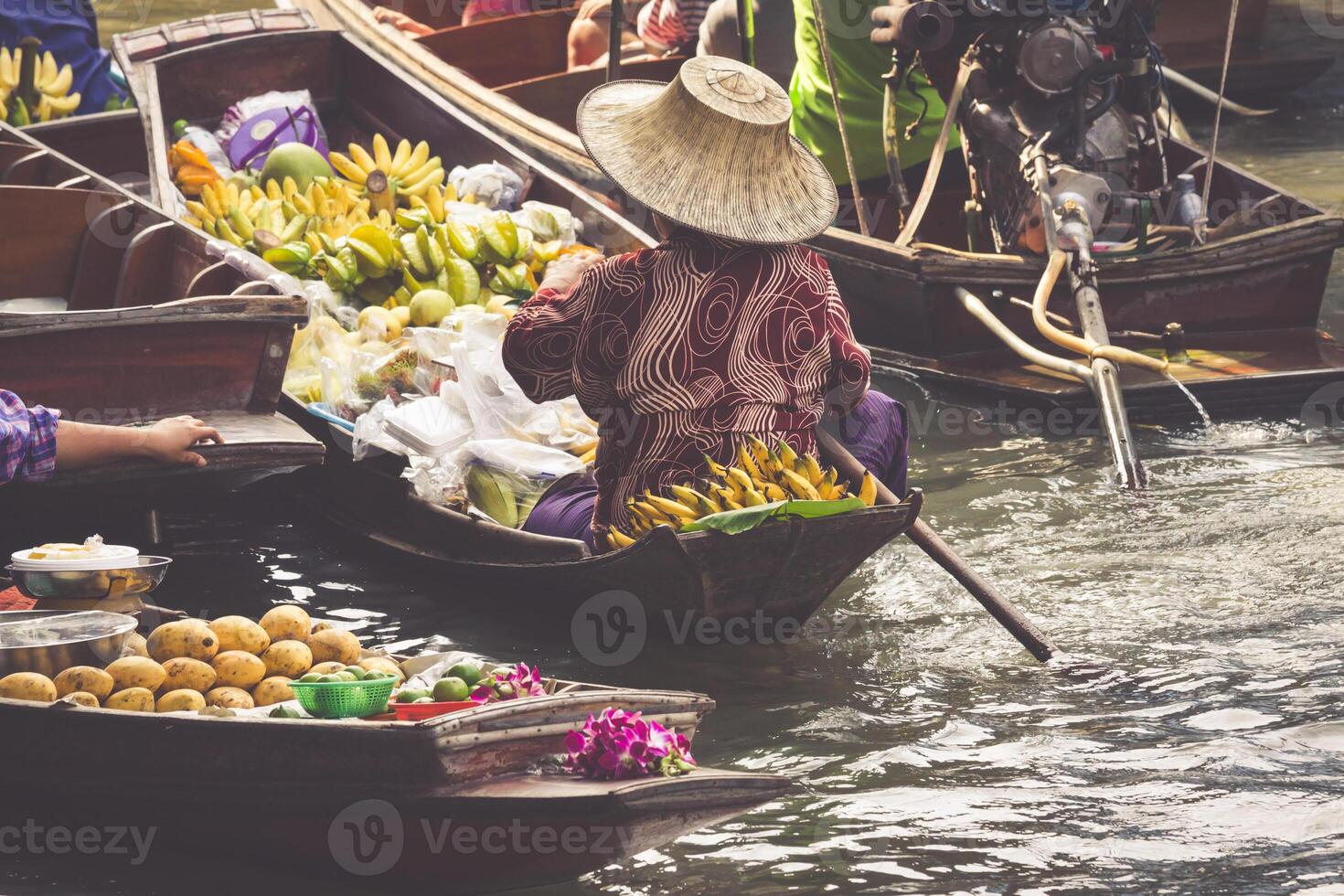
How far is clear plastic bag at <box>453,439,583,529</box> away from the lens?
4559 mm

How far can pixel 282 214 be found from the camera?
6.23 metres

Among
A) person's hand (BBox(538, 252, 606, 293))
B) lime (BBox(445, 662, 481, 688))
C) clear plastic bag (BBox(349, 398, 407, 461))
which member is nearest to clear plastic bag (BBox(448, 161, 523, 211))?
clear plastic bag (BBox(349, 398, 407, 461))

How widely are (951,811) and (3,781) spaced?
1.89m

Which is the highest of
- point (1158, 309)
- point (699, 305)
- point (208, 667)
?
point (699, 305)

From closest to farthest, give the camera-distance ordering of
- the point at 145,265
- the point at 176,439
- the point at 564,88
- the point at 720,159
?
the point at 720,159 → the point at 176,439 → the point at 145,265 → the point at 564,88

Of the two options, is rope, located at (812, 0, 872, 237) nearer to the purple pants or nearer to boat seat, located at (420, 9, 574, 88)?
the purple pants

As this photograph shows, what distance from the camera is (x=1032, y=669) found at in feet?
13.1

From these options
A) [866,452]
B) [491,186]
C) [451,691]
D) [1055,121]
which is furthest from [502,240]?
[451,691]

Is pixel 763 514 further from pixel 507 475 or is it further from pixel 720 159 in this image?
pixel 507 475

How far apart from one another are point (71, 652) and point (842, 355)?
188 cm

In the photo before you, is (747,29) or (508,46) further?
(508,46)

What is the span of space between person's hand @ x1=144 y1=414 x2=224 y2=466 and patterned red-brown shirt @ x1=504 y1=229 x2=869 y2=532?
0.86 meters

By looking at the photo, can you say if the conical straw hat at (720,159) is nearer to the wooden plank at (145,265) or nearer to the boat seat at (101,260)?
the wooden plank at (145,265)

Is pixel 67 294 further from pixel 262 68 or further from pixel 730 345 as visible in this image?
pixel 730 345
